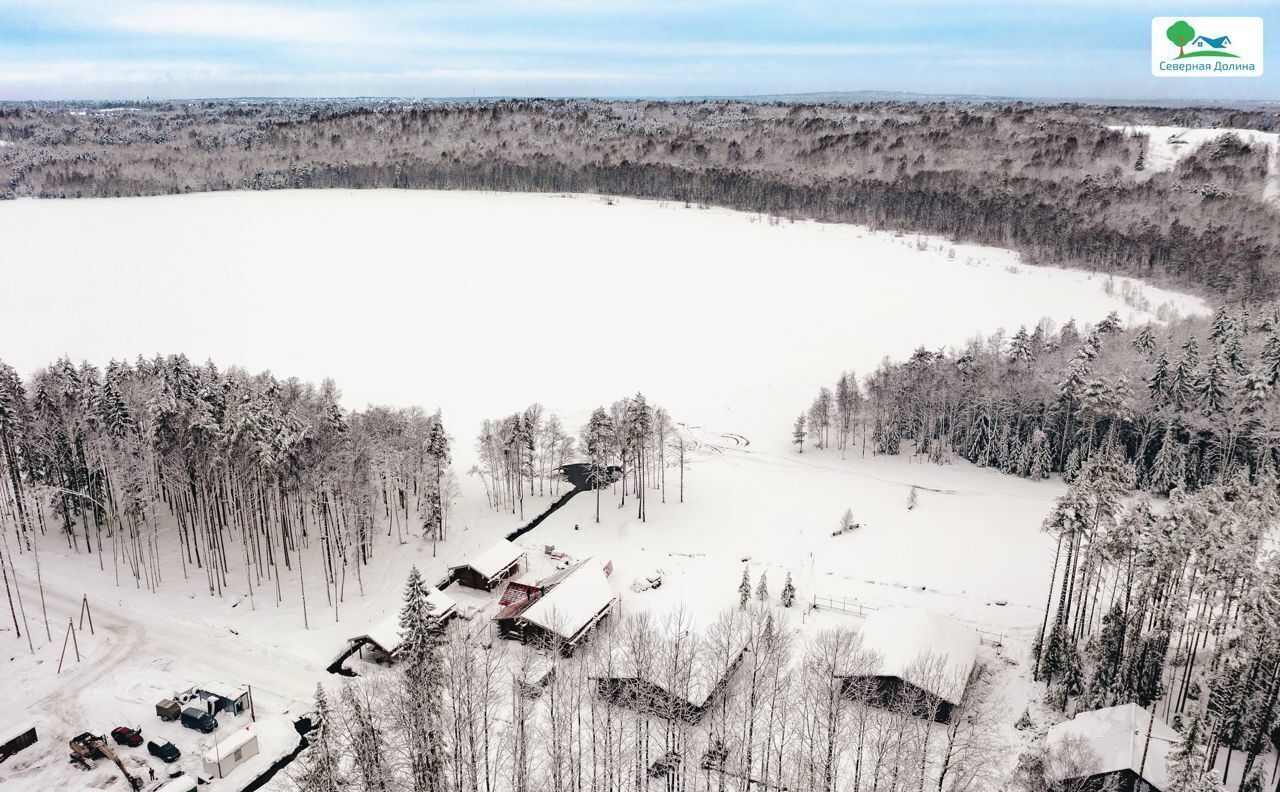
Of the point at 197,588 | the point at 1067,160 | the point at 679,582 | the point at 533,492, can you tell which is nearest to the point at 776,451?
the point at 533,492

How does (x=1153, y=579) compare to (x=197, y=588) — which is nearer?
(x=1153, y=579)

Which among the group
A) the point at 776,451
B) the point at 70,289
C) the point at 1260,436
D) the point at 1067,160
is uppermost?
the point at 1067,160

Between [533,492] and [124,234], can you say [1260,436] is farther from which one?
[124,234]

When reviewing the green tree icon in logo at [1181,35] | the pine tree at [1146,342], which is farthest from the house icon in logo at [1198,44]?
the pine tree at [1146,342]

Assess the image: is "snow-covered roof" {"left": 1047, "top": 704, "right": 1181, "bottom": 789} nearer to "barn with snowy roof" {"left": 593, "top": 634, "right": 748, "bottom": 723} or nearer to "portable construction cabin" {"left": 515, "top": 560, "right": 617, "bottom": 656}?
"barn with snowy roof" {"left": 593, "top": 634, "right": 748, "bottom": 723}

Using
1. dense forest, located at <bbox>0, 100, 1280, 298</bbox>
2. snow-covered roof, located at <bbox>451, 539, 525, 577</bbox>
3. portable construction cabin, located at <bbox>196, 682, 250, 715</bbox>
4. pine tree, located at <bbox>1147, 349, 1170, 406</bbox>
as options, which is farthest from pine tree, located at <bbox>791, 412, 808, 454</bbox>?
dense forest, located at <bbox>0, 100, 1280, 298</bbox>

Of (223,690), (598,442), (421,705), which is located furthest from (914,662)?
(223,690)

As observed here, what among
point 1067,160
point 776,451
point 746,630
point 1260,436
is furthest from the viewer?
point 1067,160
